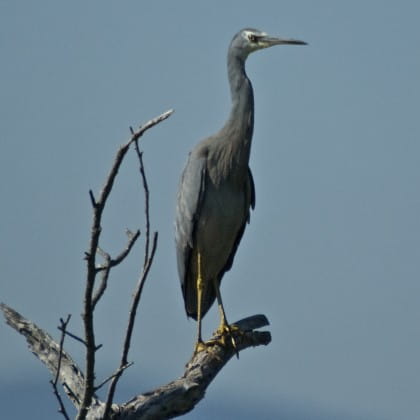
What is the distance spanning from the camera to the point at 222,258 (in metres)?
10.2

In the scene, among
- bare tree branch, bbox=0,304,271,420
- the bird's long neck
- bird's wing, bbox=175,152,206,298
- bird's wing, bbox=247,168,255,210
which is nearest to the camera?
bare tree branch, bbox=0,304,271,420

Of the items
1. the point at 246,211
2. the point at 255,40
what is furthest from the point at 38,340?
the point at 255,40

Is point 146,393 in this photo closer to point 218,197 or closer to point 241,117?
point 218,197

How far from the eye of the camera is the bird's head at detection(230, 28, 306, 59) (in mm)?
10461

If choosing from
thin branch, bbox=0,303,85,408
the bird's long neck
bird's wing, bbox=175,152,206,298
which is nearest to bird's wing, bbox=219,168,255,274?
the bird's long neck

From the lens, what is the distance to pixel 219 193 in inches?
398

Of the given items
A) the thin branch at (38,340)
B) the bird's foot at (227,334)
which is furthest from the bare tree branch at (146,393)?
the bird's foot at (227,334)

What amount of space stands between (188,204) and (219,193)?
0.76 feet

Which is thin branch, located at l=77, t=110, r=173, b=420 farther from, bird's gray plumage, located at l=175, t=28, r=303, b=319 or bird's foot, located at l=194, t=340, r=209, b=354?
bird's gray plumage, located at l=175, t=28, r=303, b=319

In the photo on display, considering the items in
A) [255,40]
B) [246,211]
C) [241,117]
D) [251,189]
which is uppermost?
[255,40]

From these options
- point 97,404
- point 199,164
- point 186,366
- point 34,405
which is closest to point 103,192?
point 97,404

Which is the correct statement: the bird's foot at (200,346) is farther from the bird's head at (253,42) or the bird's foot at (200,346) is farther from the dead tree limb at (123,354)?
the bird's head at (253,42)

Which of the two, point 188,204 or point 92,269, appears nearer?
point 92,269

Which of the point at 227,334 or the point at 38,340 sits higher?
the point at 227,334
